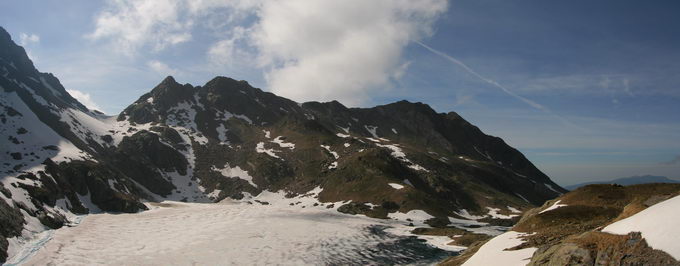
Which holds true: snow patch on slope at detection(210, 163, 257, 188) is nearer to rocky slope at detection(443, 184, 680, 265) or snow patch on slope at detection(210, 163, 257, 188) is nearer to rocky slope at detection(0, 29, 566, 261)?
rocky slope at detection(0, 29, 566, 261)

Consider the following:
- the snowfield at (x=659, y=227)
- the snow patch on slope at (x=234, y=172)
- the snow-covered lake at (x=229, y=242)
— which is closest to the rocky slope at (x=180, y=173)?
the snow patch on slope at (x=234, y=172)

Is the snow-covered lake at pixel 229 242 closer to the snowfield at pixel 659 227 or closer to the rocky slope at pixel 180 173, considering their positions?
the rocky slope at pixel 180 173

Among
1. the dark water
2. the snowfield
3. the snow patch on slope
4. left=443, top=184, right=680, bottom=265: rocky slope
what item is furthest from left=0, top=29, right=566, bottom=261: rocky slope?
the snowfield

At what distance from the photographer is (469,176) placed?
575ft

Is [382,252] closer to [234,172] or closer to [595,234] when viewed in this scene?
[595,234]

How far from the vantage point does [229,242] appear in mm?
61906

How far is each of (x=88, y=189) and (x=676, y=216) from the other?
124 m

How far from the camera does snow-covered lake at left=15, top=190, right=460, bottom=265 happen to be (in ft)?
169

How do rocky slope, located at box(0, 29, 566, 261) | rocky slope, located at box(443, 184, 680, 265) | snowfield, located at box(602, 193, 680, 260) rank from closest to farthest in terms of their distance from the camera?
1. snowfield, located at box(602, 193, 680, 260)
2. rocky slope, located at box(443, 184, 680, 265)
3. rocky slope, located at box(0, 29, 566, 261)

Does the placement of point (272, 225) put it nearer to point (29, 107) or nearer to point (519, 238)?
point (519, 238)

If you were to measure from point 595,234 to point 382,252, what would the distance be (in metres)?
44.8

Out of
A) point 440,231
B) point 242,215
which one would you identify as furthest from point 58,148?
point 440,231

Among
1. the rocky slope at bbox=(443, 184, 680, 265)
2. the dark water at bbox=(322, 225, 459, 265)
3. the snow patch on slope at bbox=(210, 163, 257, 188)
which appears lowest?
the dark water at bbox=(322, 225, 459, 265)

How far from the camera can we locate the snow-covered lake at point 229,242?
2024 inches
